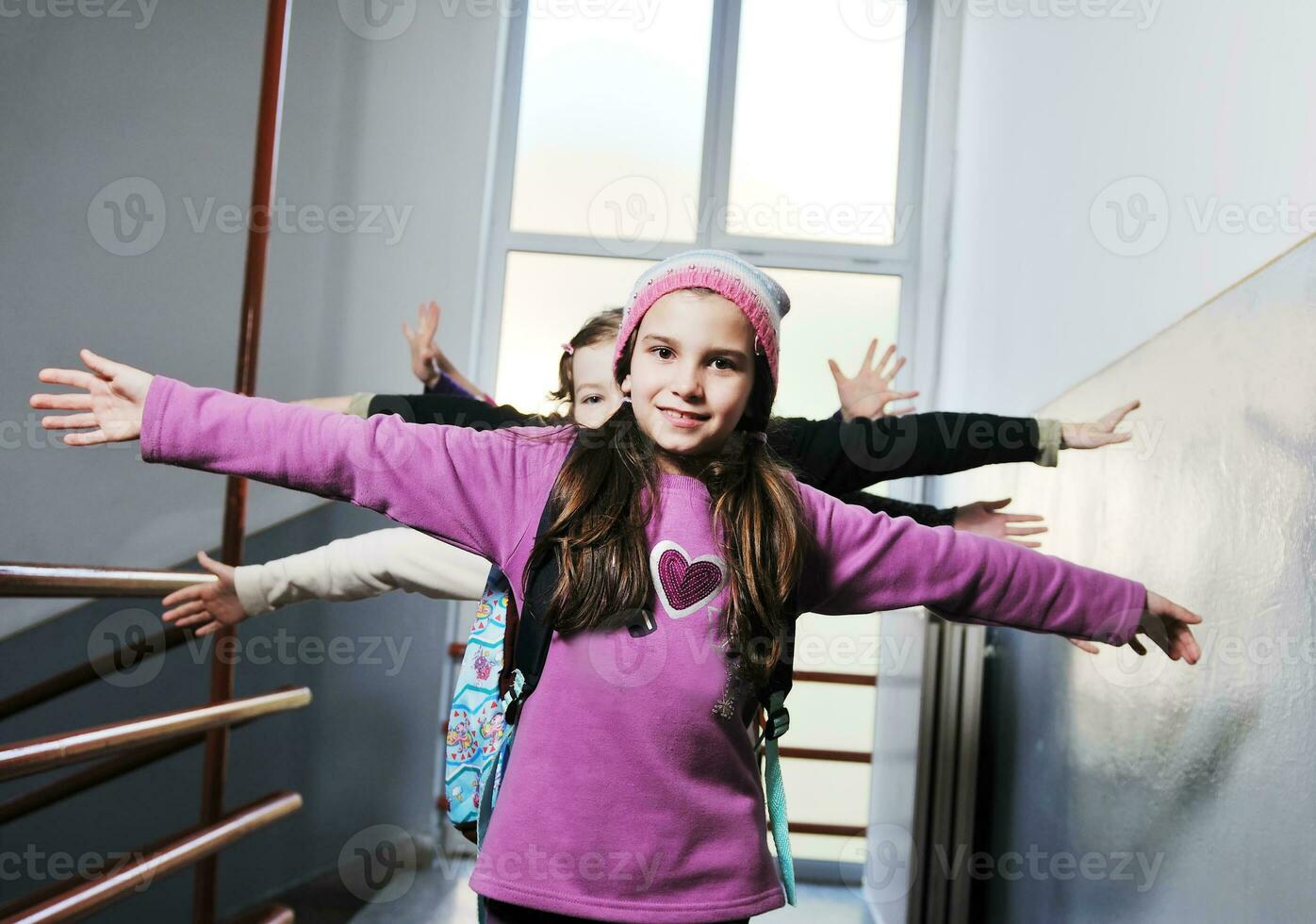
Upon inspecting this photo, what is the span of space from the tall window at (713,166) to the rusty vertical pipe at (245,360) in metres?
1.88

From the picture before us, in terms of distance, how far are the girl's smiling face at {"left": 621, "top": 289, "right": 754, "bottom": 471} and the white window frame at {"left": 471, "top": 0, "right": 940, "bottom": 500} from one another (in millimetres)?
2750

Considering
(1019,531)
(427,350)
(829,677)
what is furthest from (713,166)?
(1019,531)

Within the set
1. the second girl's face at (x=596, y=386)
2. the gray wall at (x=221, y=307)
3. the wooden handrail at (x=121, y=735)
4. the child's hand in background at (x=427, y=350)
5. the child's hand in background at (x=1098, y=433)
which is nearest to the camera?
the wooden handrail at (x=121, y=735)

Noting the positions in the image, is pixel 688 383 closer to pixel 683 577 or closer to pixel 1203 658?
pixel 683 577

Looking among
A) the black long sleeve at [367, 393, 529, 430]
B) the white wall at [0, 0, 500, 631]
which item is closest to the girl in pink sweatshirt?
the black long sleeve at [367, 393, 529, 430]

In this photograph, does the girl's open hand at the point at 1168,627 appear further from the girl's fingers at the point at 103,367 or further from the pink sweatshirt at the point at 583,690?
the girl's fingers at the point at 103,367

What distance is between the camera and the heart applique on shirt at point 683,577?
1.14 meters

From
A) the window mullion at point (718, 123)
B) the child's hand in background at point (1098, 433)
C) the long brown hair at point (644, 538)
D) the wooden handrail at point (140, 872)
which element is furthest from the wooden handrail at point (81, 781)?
the window mullion at point (718, 123)

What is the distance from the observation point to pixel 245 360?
203 cm

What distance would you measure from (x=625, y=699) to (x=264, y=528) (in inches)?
96.0

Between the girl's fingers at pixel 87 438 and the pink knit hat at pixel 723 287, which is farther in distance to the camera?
the pink knit hat at pixel 723 287

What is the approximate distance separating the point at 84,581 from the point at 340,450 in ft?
2.25

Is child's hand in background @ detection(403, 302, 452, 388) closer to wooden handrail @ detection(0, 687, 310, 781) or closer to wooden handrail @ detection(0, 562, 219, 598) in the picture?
wooden handrail @ detection(0, 687, 310, 781)

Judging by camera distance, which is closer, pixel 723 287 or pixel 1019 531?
pixel 723 287
